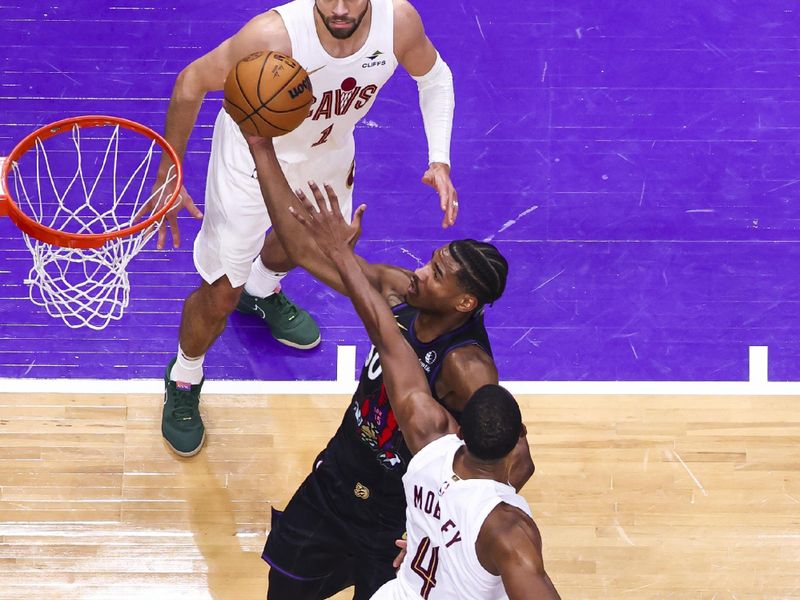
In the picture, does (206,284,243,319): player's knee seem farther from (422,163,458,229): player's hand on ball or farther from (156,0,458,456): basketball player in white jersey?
(422,163,458,229): player's hand on ball

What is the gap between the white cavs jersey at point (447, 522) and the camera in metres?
3.79

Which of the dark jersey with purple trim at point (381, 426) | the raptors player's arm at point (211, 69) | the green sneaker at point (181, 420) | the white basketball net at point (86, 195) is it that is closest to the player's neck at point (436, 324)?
the dark jersey with purple trim at point (381, 426)

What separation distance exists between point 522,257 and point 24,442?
2.72 m

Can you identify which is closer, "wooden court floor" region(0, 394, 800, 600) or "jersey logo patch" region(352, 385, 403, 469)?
"jersey logo patch" region(352, 385, 403, 469)

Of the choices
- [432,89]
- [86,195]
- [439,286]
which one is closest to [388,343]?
[439,286]

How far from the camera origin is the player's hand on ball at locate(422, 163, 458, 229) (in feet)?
17.7

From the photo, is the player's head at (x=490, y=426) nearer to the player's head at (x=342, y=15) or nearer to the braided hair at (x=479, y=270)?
the braided hair at (x=479, y=270)

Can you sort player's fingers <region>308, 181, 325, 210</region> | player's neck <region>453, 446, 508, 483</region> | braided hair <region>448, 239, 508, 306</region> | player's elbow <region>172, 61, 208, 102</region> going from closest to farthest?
player's neck <region>453, 446, 508, 483</region> → player's fingers <region>308, 181, 325, 210</region> → braided hair <region>448, 239, 508, 306</region> → player's elbow <region>172, 61, 208, 102</region>

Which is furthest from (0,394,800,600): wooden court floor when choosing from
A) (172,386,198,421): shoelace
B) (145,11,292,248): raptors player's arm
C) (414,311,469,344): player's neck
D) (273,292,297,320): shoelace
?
(414,311,469,344): player's neck

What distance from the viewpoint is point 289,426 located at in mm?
6047

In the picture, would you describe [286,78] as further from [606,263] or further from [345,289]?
[606,263]

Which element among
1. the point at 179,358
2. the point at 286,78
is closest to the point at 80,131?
the point at 179,358

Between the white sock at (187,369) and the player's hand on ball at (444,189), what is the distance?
1.39 metres

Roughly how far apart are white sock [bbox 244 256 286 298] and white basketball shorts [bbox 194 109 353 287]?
542 mm
